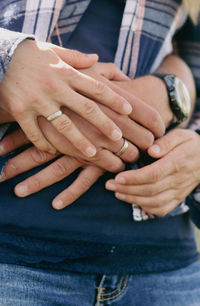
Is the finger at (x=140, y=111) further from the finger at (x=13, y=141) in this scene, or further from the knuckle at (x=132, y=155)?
the finger at (x=13, y=141)

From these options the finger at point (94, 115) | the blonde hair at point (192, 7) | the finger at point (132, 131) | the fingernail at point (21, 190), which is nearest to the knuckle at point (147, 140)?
the finger at point (132, 131)

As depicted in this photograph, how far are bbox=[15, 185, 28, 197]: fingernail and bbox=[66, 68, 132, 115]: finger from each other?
27cm

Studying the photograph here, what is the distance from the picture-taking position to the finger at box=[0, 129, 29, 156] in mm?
821

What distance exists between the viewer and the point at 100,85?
75 centimetres

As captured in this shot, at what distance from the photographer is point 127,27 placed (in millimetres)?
950

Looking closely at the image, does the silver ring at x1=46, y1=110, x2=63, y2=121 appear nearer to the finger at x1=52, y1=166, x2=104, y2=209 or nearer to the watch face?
the finger at x1=52, y1=166, x2=104, y2=209

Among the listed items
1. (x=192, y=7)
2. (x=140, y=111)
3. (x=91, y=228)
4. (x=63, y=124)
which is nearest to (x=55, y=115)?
(x=63, y=124)

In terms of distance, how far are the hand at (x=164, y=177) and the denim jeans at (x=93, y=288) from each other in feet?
0.74

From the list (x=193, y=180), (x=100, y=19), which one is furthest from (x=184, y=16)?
(x=193, y=180)

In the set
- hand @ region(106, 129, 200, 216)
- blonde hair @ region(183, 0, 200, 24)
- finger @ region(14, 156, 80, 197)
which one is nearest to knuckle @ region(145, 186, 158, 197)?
hand @ region(106, 129, 200, 216)

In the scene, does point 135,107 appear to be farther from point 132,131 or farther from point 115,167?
point 115,167

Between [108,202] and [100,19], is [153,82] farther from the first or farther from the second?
[108,202]

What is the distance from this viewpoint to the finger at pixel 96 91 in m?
0.74

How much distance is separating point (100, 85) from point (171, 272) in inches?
24.7
